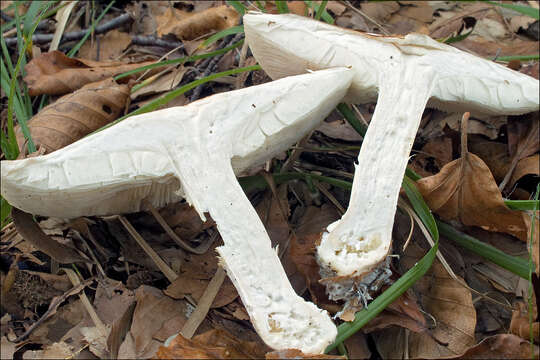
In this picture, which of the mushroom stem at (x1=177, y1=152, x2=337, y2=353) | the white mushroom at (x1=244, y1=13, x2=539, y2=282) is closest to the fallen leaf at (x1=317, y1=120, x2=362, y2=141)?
the white mushroom at (x1=244, y1=13, x2=539, y2=282)

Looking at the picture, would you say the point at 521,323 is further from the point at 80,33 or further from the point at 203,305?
the point at 80,33

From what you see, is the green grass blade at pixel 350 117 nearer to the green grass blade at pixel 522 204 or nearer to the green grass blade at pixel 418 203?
the green grass blade at pixel 418 203

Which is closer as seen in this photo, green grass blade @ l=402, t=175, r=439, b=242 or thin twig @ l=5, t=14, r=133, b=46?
green grass blade @ l=402, t=175, r=439, b=242

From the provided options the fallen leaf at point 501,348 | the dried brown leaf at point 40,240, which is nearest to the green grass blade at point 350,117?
the fallen leaf at point 501,348

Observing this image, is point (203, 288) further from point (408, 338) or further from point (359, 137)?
point (359, 137)

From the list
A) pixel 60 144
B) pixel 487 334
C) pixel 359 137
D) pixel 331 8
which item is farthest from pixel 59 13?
pixel 487 334

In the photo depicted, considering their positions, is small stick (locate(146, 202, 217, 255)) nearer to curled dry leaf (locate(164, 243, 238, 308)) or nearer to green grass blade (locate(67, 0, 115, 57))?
curled dry leaf (locate(164, 243, 238, 308))

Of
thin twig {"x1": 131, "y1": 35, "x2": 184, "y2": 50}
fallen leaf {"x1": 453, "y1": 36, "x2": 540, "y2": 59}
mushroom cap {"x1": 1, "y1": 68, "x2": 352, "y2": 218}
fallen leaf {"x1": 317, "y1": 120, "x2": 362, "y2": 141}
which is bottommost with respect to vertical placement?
fallen leaf {"x1": 317, "y1": 120, "x2": 362, "y2": 141}
